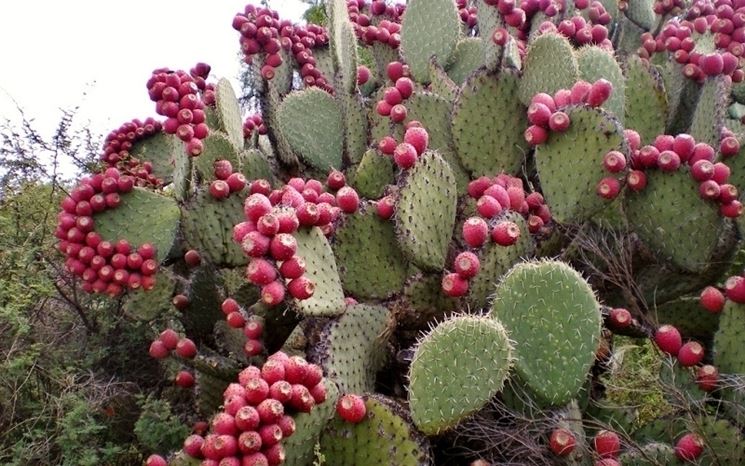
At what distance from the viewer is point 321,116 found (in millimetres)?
2996

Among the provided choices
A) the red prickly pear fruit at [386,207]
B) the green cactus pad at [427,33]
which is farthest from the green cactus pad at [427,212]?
the green cactus pad at [427,33]

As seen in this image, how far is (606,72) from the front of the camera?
2.52 m

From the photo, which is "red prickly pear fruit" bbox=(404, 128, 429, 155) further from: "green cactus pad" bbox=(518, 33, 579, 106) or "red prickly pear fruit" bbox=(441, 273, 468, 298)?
"green cactus pad" bbox=(518, 33, 579, 106)

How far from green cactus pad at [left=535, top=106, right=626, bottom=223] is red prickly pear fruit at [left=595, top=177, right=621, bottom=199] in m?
0.03

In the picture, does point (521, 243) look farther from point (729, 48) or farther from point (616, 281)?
point (729, 48)

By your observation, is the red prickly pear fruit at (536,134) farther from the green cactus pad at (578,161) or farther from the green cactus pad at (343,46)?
the green cactus pad at (343,46)

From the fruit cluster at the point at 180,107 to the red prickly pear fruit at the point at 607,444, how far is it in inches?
60.3

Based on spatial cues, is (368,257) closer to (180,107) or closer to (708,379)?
(180,107)

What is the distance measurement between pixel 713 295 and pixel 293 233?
1.16 meters

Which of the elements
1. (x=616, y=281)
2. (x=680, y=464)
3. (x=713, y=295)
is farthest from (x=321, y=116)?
(x=680, y=464)

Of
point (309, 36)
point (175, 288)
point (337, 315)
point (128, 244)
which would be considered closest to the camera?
point (337, 315)

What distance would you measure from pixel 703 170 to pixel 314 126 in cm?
154

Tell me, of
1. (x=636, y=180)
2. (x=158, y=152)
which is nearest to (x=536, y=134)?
(x=636, y=180)

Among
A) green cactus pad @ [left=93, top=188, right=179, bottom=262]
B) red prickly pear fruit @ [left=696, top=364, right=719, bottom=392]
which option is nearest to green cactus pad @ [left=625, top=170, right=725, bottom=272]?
red prickly pear fruit @ [left=696, top=364, right=719, bottom=392]
